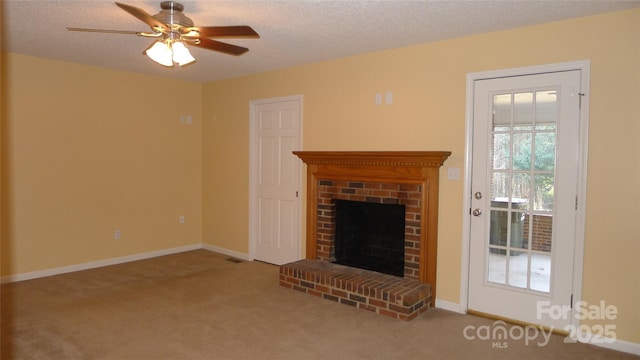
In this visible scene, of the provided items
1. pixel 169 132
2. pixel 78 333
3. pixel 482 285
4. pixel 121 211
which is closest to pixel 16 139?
pixel 121 211

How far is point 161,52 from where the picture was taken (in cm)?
284

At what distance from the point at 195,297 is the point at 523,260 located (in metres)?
2.94

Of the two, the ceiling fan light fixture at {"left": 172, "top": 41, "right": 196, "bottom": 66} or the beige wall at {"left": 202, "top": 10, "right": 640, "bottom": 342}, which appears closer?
the ceiling fan light fixture at {"left": 172, "top": 41, "right": 196, "bottom": 66}

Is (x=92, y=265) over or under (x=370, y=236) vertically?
under

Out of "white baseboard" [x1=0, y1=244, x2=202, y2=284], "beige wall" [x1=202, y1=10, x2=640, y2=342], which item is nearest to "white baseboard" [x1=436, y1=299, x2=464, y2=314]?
"beige wall" [x1=202, y1=10, x2=640, y2=342]

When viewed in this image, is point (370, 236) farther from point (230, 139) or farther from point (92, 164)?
point (92, 164)

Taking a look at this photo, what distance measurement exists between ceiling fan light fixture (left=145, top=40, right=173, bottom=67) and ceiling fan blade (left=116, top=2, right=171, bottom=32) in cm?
10

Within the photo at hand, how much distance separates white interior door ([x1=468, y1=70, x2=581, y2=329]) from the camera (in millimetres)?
3307

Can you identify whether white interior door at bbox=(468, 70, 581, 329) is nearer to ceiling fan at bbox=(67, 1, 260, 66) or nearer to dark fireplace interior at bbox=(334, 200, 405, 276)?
dark fireplace interior at bbox=(334, 200, 405, 276)

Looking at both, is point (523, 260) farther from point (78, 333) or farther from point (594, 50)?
point (78, 333)

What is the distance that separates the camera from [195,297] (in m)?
4.13

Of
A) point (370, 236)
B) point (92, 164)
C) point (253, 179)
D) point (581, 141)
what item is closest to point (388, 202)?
point (370, 236)

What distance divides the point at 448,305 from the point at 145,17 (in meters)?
3.29

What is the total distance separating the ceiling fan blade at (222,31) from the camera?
2.76 metres
